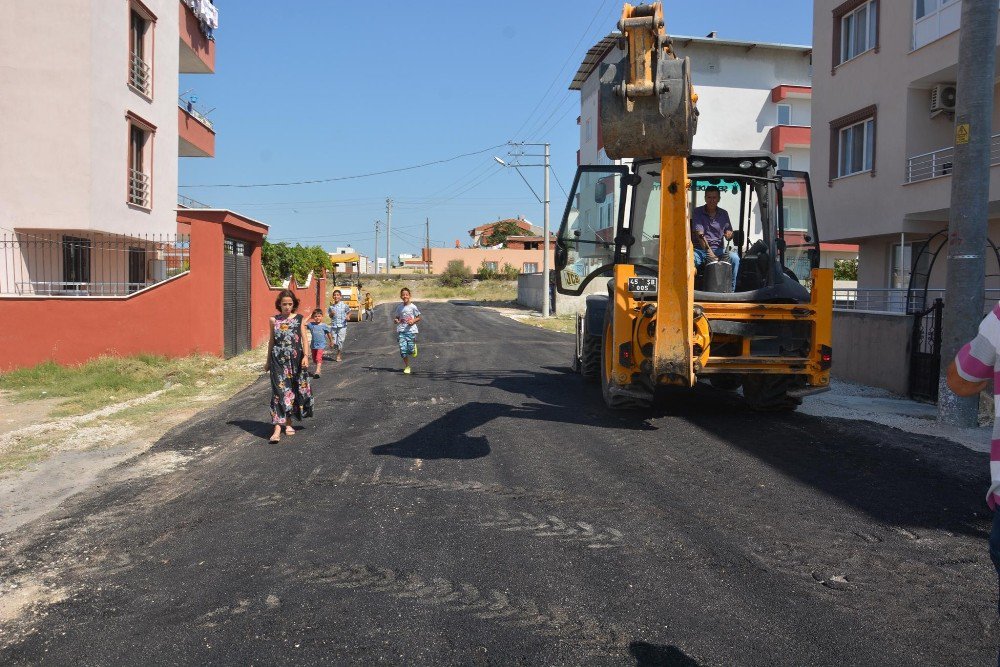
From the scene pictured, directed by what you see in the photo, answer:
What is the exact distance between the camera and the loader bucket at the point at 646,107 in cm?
618

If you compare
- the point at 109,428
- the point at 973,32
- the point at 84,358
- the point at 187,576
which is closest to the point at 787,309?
the point at 973,32

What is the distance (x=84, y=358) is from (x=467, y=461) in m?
9.70

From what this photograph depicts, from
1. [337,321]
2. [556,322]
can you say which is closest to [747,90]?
[556,322]

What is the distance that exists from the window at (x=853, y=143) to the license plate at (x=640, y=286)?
1258 cm

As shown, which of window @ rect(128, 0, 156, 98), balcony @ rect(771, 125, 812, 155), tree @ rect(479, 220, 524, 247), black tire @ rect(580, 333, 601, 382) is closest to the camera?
black tire @ rect(580, 333, 601, 382)

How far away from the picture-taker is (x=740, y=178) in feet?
32.6

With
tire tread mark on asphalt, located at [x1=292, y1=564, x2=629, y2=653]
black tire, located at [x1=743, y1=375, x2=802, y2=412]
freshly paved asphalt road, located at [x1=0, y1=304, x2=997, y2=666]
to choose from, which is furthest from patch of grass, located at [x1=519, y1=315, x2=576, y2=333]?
tire tread mark on asphalt, located at [x1=292, y1=564, x2=629, y2=653]

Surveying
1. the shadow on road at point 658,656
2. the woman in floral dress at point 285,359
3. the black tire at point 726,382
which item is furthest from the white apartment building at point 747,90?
the shadow on road at point 658,656

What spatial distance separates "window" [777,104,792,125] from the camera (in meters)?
40.6

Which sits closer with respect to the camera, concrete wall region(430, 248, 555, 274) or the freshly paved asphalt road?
the freshly paved asphalt road

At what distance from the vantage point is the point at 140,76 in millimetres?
20297

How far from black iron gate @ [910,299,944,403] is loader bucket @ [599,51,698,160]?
6984 mm

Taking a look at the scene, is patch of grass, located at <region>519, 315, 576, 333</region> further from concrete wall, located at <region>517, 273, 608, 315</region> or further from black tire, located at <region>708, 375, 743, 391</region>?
black tire, located at <region>708, 375, 743, 391</region>

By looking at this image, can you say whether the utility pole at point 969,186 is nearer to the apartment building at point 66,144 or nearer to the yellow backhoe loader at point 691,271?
the yellow backhoe loader at point 691,271
